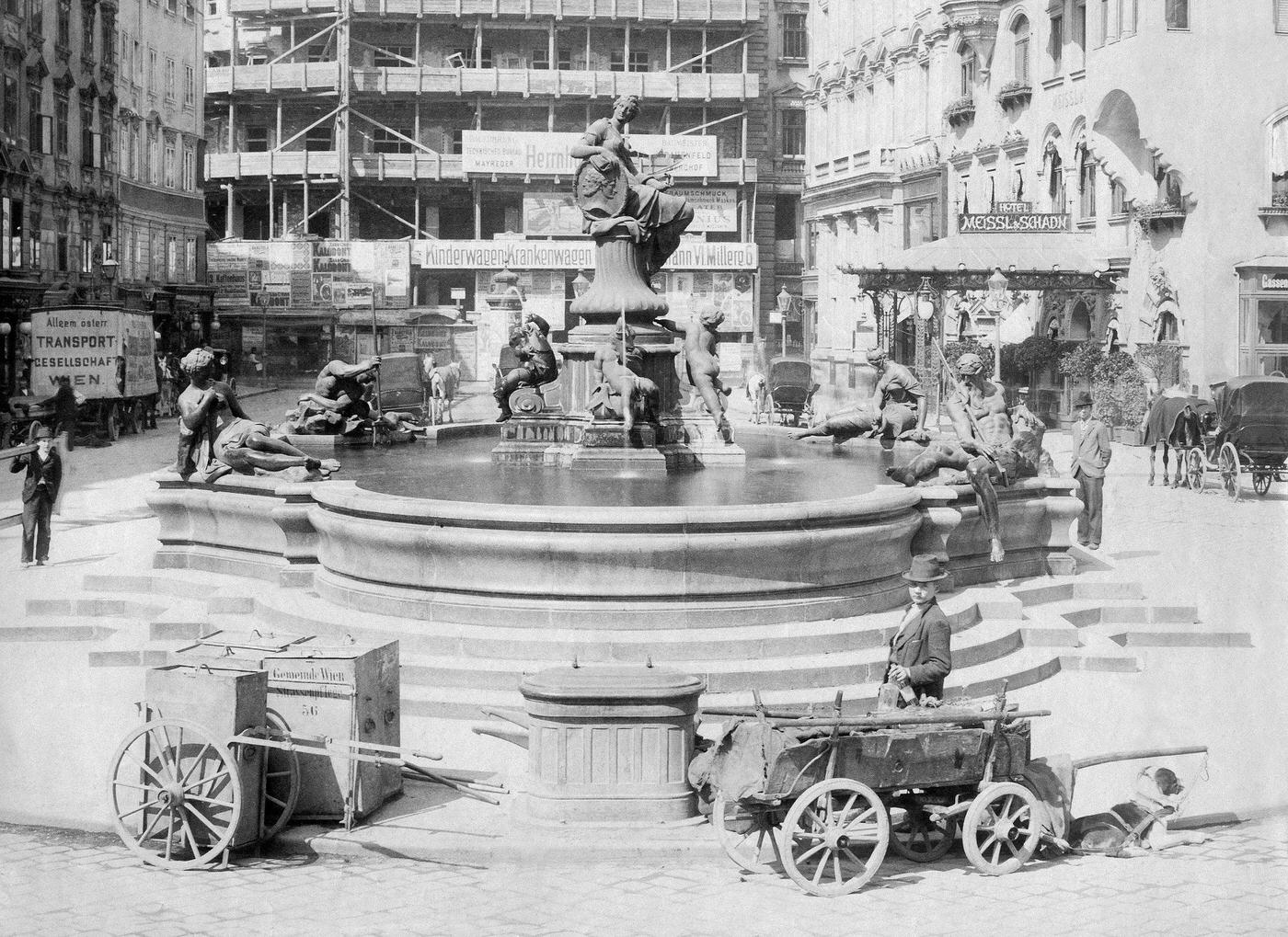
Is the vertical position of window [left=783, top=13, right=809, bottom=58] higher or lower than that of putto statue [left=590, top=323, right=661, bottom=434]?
higher

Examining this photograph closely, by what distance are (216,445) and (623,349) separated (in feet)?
12.9

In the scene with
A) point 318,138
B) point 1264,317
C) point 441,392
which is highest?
point 318,138

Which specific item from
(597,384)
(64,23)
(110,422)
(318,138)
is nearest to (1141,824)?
(597,384)

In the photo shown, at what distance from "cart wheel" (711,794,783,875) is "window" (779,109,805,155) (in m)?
60.1

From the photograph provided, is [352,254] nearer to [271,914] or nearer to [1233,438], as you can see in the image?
[1233,438]

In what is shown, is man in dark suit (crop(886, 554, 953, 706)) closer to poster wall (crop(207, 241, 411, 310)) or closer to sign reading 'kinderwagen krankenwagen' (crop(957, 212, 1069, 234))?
sign reading 'kinderwagen krankenwagen' (crop(957, 212, 1069, 234))

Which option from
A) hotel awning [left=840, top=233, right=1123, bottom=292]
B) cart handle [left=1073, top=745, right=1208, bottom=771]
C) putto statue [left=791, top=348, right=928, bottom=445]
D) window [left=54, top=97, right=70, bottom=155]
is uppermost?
window [left=54, top=97, right=70, bottom=155]

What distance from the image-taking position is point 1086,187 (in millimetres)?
38062

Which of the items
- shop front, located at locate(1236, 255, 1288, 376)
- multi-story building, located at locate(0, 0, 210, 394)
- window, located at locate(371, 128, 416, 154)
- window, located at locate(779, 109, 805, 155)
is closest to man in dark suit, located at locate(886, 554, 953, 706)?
shop front, located at locate(1236, 255, 1288, 376)

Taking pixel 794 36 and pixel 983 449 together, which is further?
pixel 794 36

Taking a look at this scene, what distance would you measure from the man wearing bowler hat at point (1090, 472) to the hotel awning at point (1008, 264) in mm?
17975

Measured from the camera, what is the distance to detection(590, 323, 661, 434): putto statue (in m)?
16.3

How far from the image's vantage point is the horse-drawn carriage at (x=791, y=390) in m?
35.0

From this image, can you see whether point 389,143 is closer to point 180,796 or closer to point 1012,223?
point 1012,223
